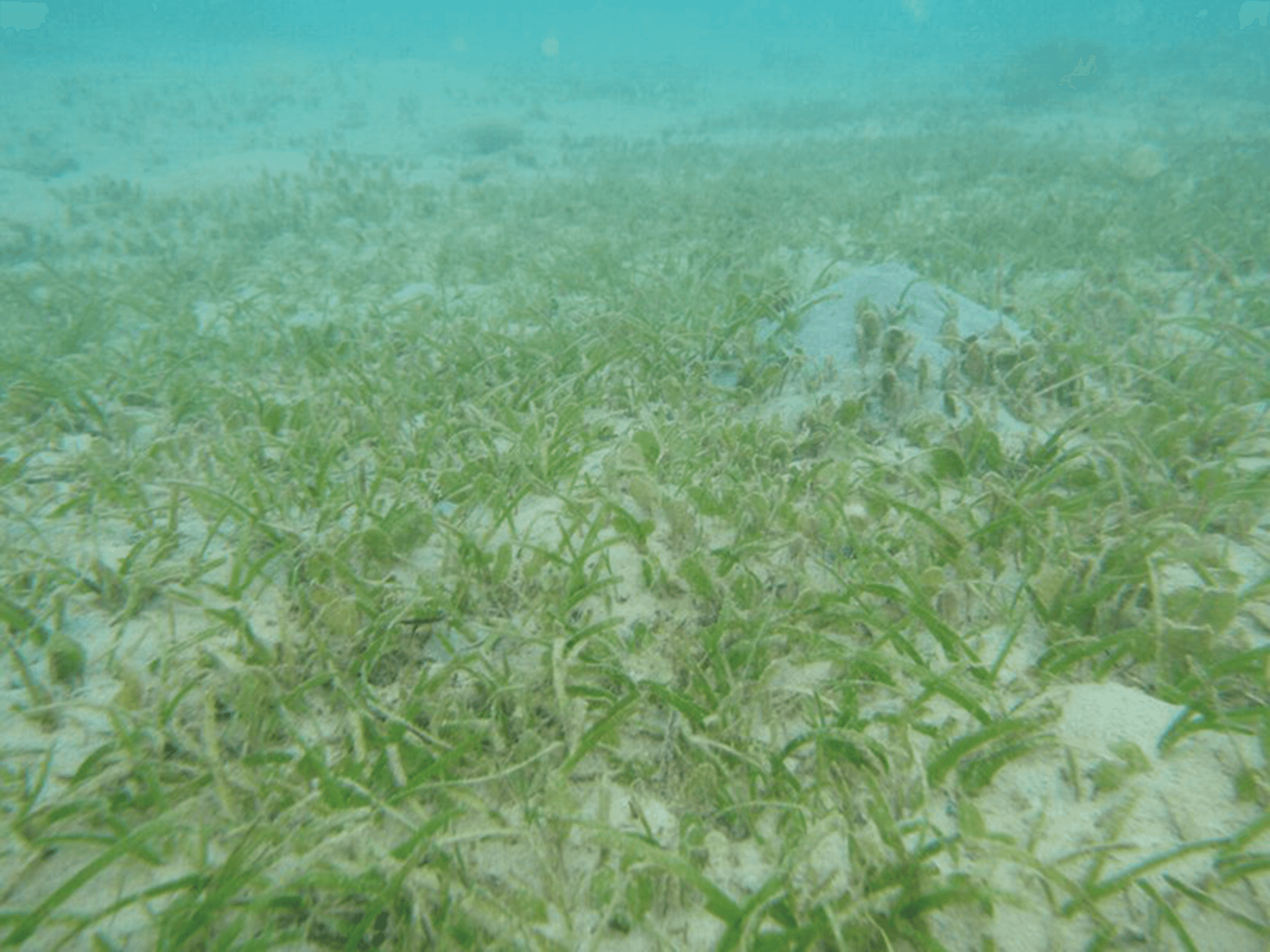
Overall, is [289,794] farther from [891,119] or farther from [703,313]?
[891,119]

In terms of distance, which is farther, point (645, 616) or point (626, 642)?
point (645, 616)

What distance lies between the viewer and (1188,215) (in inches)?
373

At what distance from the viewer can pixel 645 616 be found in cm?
286

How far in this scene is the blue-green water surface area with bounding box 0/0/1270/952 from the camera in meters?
1.91

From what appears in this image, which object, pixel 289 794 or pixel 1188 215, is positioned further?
pixel 1188 215

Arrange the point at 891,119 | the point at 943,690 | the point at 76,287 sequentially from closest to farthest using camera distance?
the point at 943,690, the point at 76,287, the point at 891,119

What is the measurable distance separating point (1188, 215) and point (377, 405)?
1092cm

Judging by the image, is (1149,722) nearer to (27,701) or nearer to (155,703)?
(155,703)

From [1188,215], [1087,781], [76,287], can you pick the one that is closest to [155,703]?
[1087,781]

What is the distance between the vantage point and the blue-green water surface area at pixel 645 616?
1.91 metres

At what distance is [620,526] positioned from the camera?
3.17 m

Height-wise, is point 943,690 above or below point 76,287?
above

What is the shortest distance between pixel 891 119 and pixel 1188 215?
14245 mm

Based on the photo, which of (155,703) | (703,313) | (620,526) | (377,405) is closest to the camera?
(155,703)
